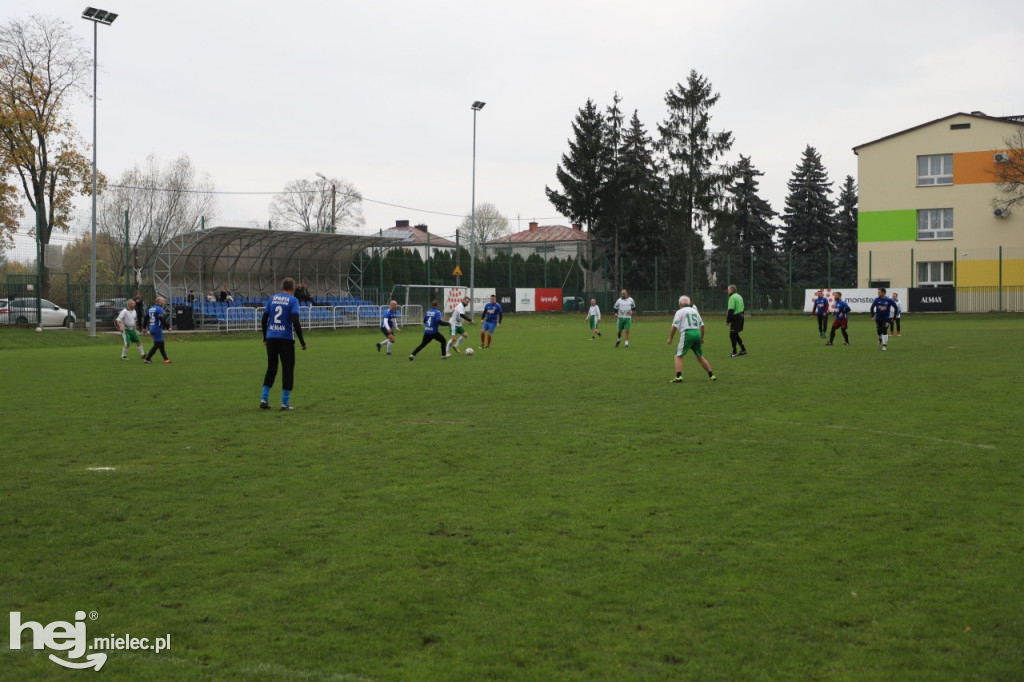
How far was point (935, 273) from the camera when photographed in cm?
5322

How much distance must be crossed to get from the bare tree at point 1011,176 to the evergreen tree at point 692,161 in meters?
17.8

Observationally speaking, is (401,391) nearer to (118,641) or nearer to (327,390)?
(327,390)

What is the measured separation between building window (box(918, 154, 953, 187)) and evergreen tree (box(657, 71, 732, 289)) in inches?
517

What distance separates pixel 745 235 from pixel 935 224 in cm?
2730

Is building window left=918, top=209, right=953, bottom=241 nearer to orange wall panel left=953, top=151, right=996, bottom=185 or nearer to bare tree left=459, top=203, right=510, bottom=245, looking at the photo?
orange wall panel left=953, top=151, right=996, bottom=185

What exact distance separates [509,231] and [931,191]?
210ft

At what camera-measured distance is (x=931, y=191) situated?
54.2 meters

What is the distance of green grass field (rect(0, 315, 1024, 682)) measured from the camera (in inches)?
174

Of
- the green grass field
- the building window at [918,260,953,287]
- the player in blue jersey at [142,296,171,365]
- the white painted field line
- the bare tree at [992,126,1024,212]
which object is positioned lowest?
the green grass field

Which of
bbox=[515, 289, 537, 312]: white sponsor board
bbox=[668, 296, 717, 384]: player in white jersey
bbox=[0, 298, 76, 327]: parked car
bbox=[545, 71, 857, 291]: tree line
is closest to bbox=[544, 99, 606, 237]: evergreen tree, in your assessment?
bbox=[545, 71, 857, 291]: tree line

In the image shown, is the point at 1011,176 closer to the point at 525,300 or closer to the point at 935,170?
the point at 935,170

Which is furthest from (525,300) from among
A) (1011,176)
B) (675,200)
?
(1011,176)

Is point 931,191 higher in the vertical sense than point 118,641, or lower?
higher

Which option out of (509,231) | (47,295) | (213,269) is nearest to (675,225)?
(213,269)
